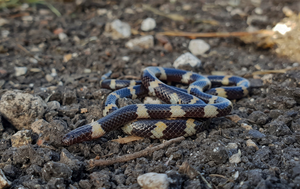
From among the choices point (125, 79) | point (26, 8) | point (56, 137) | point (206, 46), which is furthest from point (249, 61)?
point (26, 8)

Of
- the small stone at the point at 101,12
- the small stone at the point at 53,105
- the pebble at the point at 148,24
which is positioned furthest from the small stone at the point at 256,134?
the small stone at the point at 101,12

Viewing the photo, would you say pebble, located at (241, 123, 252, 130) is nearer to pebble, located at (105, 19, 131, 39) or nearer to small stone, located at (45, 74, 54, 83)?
small stone, located at (45, 74, 54, 83)

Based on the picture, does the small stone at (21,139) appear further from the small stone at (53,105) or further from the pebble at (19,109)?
the small stone at (53,105)

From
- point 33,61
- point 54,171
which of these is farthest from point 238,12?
point 54,171

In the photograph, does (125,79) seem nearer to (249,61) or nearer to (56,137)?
(56,137)

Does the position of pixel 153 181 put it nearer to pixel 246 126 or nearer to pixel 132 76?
pixel 246 126
